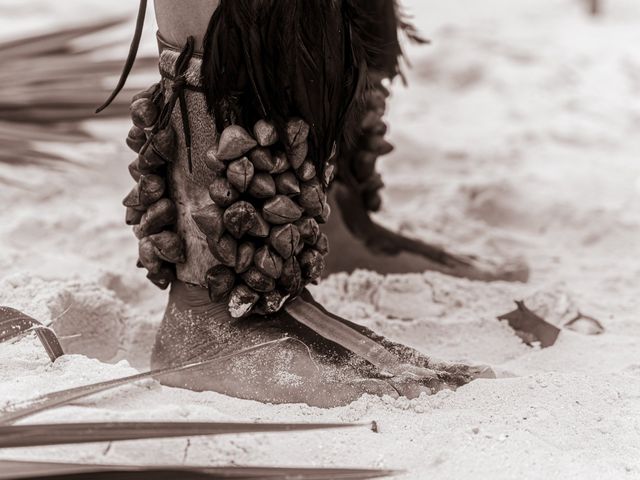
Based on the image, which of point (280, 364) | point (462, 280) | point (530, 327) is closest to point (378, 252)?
point (462, 280)

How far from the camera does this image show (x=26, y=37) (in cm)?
207

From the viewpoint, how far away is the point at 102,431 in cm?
88

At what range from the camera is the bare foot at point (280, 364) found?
1.21 meters

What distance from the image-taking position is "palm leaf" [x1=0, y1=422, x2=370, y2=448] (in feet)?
2.85

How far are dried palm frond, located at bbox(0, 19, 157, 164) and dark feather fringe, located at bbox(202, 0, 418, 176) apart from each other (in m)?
0.91

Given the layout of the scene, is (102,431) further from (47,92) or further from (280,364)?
(47,92)

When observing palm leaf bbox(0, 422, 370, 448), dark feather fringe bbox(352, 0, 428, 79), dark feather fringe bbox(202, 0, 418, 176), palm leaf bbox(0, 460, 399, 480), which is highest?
dark feather fringe bbox(202, 0, 418, 176)

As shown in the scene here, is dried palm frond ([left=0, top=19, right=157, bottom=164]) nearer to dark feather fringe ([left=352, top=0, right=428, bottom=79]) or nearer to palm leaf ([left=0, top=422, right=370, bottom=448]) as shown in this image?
dark feather fringe ([left=352, top=0, right=428, bottom=79])

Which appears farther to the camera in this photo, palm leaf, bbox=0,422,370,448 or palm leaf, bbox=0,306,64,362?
palm leaf, bbox=0,306,64,362

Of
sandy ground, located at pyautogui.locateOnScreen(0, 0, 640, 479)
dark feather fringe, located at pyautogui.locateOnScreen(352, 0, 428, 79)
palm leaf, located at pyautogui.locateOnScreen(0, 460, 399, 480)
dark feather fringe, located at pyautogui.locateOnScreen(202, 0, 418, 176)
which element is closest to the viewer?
palm leaf, located at pyautogui.locateOnScreen(0, 460, 399, 480)

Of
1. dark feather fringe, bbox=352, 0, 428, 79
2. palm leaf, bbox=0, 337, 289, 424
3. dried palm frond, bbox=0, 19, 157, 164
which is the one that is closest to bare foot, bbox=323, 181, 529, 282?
dark feather fringe, bbox=352, 0, 428, 79

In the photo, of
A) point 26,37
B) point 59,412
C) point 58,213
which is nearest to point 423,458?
point 59,412

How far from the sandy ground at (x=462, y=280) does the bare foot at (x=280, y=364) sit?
3 centimetres

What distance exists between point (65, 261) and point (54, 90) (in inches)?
19.9
